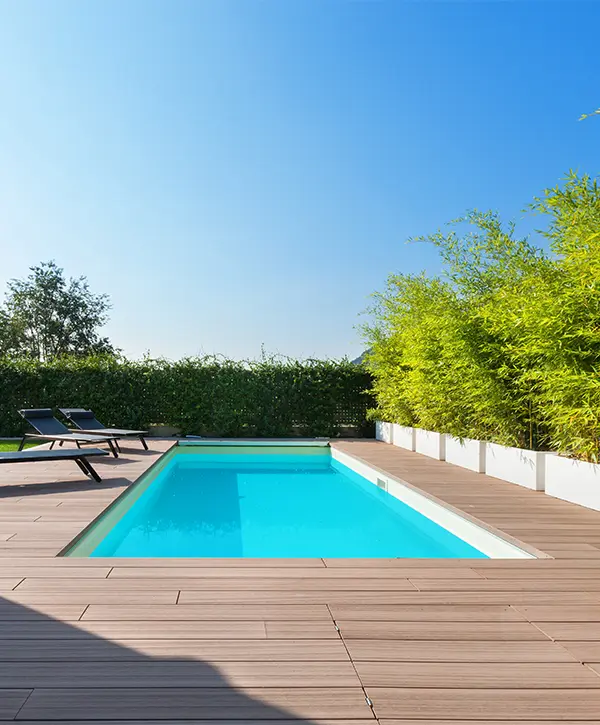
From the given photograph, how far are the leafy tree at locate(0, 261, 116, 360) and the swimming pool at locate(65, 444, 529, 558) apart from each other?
A: 20.5 metres

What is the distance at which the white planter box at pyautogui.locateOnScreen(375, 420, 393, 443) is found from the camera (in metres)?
12.3

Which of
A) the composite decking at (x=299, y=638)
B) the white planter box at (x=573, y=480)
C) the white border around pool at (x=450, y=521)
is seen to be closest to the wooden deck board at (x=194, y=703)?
the composite decking at (x=299, y=638)

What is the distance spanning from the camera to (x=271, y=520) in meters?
6.06

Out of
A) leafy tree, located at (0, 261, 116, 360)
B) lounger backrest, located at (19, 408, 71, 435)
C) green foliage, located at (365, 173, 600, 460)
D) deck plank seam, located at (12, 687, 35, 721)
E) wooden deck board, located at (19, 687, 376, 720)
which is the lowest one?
wooden deck board, located at (19, 687, 376, 720)

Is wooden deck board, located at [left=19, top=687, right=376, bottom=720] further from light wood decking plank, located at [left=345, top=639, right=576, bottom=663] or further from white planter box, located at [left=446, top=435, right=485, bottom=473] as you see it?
white planter box, located at [left=446, top=435, right=485, bottom=473]

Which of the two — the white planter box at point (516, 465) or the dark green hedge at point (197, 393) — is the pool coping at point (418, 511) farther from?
→ the dark green hedge at point (197, 393)

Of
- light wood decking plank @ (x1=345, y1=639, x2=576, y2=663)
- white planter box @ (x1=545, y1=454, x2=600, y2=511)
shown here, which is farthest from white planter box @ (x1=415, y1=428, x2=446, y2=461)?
light wood decking plank @ (x1=345, y1=639, x2=576, y2=663)

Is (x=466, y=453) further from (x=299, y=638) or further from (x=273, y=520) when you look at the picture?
(x=299, y=638)

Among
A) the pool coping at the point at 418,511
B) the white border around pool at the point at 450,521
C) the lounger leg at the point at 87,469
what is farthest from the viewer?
the lounger leg at the point at 87,469

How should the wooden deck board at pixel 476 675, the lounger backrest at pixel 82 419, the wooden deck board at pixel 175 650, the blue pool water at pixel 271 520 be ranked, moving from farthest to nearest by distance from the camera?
the lounger backrest at pixel 82 419, the blue pool water at pixel 271 520, the wooden deck board at pixel 175 650, the wooden deck board at pixel 476 675

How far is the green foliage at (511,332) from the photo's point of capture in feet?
16.8

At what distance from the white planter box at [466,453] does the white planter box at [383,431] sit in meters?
3.47

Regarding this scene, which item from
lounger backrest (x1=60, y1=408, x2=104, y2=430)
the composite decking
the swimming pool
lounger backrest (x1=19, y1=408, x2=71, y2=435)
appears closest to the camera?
the composite decking

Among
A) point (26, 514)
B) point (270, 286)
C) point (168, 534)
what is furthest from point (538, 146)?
point (26, 514)
